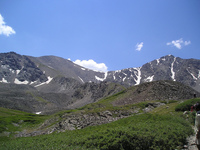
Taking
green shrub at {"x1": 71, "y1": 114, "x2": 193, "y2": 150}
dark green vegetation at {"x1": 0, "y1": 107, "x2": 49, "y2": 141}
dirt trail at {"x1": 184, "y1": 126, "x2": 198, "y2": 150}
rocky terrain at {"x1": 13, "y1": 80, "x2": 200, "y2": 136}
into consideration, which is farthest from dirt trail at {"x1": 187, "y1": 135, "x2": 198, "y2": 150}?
dark green vegetation at {"x1": 0, "y1": 107, "x2": 49, "y2": 141}

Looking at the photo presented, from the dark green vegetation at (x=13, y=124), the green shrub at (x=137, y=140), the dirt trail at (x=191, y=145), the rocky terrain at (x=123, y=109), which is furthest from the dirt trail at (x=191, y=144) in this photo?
the dark green vegetation at (x=13, y=124)

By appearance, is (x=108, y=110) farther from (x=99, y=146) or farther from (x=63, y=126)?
(x=99, y=146)

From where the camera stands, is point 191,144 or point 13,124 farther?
point 13,124

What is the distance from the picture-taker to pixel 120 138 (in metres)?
15.8

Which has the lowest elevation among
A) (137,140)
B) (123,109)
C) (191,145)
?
(191,145)

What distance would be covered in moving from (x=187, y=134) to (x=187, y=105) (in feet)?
52.0

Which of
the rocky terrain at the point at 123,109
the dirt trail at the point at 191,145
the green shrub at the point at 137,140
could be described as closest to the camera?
the green shrub at the point at 137,140

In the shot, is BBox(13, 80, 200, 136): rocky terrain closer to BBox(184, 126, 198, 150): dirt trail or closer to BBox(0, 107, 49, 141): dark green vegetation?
BBox(0, 107, 49, 141): dark green vegetation

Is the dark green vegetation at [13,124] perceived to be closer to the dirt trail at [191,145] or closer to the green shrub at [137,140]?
the green shrub at [137,140]

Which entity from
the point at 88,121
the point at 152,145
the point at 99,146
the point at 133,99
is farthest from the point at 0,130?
the point at 133,99

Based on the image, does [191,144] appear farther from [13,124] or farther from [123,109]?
[13,124]

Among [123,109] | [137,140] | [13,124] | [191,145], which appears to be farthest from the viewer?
[13,124]

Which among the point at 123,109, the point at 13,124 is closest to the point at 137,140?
the point at 123,109

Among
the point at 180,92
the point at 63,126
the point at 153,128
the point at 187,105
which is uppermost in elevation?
the point at 180,92
